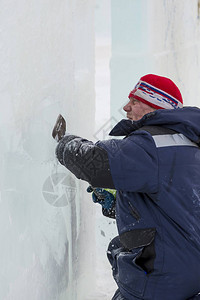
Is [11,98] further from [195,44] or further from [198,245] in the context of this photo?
[195,44]

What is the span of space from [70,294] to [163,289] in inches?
27.7

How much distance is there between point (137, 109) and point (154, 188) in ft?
1.65

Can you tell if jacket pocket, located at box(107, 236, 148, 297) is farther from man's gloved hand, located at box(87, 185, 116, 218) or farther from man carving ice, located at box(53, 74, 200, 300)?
man's gloved hand, located at box(87, 185, 116, 218)

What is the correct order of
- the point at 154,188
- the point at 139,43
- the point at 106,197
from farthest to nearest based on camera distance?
the point at 139,43
the point at 106,197
the point at 154,188

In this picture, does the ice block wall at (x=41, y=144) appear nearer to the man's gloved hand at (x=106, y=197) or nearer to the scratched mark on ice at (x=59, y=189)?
the scratched mark on ice at (x=59, y=189)

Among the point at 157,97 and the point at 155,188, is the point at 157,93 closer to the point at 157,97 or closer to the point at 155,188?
the point at 157,97

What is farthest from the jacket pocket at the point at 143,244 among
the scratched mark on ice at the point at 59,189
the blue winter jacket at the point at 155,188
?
the scratched mark on ice at the point at 59,189

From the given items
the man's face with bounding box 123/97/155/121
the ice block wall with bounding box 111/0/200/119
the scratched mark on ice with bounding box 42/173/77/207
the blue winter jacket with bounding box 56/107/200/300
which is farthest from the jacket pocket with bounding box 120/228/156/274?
the ice block wall with bounding box 111/0/200/119

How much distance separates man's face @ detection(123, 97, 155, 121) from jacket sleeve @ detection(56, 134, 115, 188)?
382mm

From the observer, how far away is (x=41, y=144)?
1.72 m

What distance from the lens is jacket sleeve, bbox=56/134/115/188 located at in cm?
151

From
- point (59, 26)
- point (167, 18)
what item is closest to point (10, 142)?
point (59, 26)

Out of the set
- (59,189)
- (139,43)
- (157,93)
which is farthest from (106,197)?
(139,43)

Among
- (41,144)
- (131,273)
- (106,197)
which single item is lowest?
(131,273)
